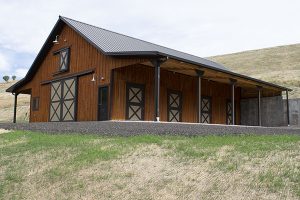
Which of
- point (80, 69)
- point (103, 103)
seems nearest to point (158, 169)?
point (103, 103)

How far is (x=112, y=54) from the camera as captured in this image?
19469 millimetres

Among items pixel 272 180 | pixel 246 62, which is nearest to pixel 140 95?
pixel 272 180

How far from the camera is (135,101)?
21359 millimetres

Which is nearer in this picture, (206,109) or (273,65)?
(206,109)

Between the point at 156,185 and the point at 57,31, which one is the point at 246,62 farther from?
the point at 156,185

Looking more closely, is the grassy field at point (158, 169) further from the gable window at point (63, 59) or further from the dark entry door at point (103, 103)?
the gable window at point (63, 59)

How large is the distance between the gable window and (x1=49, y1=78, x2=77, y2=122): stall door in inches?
32.8

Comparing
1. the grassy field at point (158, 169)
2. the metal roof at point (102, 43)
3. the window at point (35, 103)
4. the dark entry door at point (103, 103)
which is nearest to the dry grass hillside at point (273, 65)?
the metal roof at point (102, 43)

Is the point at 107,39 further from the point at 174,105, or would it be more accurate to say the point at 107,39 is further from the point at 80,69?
the point at 174,105

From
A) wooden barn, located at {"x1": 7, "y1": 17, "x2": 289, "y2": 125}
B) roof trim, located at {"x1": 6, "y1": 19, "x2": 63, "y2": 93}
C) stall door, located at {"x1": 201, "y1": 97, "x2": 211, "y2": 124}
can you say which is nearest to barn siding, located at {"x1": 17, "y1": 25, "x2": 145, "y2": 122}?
wooden barn, located at {"x1": 7, "y1": 17, "x2": 289, "y2": 125}

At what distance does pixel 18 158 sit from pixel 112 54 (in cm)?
925

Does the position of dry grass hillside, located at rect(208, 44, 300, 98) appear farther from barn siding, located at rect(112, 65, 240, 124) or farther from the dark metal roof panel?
the dark metal roof panel

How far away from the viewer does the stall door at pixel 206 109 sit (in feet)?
88.0

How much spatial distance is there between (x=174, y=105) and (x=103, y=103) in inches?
200
